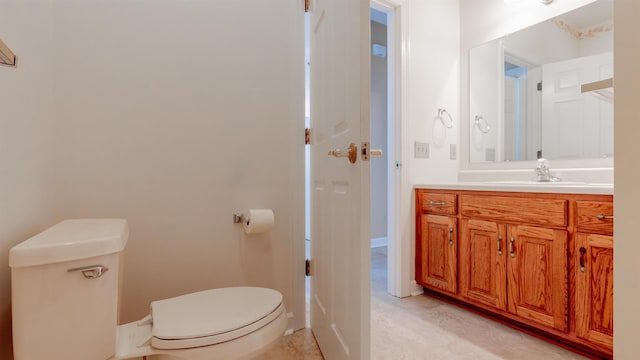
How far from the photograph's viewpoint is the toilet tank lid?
0.70 meters

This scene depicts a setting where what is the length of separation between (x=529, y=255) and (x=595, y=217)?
35cm

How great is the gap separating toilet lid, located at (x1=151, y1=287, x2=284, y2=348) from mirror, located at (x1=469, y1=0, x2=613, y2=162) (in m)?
1.98

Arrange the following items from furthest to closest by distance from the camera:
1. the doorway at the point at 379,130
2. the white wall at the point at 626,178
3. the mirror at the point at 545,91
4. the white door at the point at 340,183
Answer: the doorway at the point at 379,130, the mirror at the point at 545,91, the white door at the point at 340,183, the white wall at the point at 626,178

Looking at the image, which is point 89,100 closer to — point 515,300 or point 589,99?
point 515,300

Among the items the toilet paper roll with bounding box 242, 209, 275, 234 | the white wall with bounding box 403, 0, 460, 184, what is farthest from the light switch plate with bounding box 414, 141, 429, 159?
the toilet paper roll with bounding box 242, 209, 275, 234

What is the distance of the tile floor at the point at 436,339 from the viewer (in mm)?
1386

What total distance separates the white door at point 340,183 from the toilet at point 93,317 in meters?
0.27

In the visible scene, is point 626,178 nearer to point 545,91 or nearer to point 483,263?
point 483,263

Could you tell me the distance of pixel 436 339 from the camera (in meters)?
1.53

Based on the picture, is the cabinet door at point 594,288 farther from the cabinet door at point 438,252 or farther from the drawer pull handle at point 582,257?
the cabinet door at point 438,252

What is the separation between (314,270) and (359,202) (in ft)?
2.46

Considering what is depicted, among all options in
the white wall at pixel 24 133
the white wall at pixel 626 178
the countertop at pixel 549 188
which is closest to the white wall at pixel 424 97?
the countertop at pixel 549 188

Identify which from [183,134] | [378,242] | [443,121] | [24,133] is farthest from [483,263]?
[24,133]

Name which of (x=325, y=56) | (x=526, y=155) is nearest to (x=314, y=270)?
(x=325, y=56)
